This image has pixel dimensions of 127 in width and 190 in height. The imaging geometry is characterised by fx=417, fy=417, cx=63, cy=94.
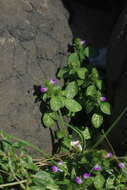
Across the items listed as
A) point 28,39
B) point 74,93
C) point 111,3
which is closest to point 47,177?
point 74,93

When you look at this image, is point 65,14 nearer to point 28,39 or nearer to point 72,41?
point 72,41

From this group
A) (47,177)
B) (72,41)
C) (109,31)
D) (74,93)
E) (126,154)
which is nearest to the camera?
(47,177)

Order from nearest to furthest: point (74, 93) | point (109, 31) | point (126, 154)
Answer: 1. point (126, 154)
2. point (74, 93)
3. point (109, 31)

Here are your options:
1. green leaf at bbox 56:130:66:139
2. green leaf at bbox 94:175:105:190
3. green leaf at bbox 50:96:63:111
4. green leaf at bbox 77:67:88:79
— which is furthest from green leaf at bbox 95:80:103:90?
green leaf at bbox 94:175:105:190

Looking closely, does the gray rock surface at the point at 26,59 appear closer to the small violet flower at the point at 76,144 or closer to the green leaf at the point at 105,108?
the small violet flower at the point at 76,144

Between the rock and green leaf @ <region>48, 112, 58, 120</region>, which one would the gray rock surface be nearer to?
green leaf @ <region>48, 112, 58, 120</region>
